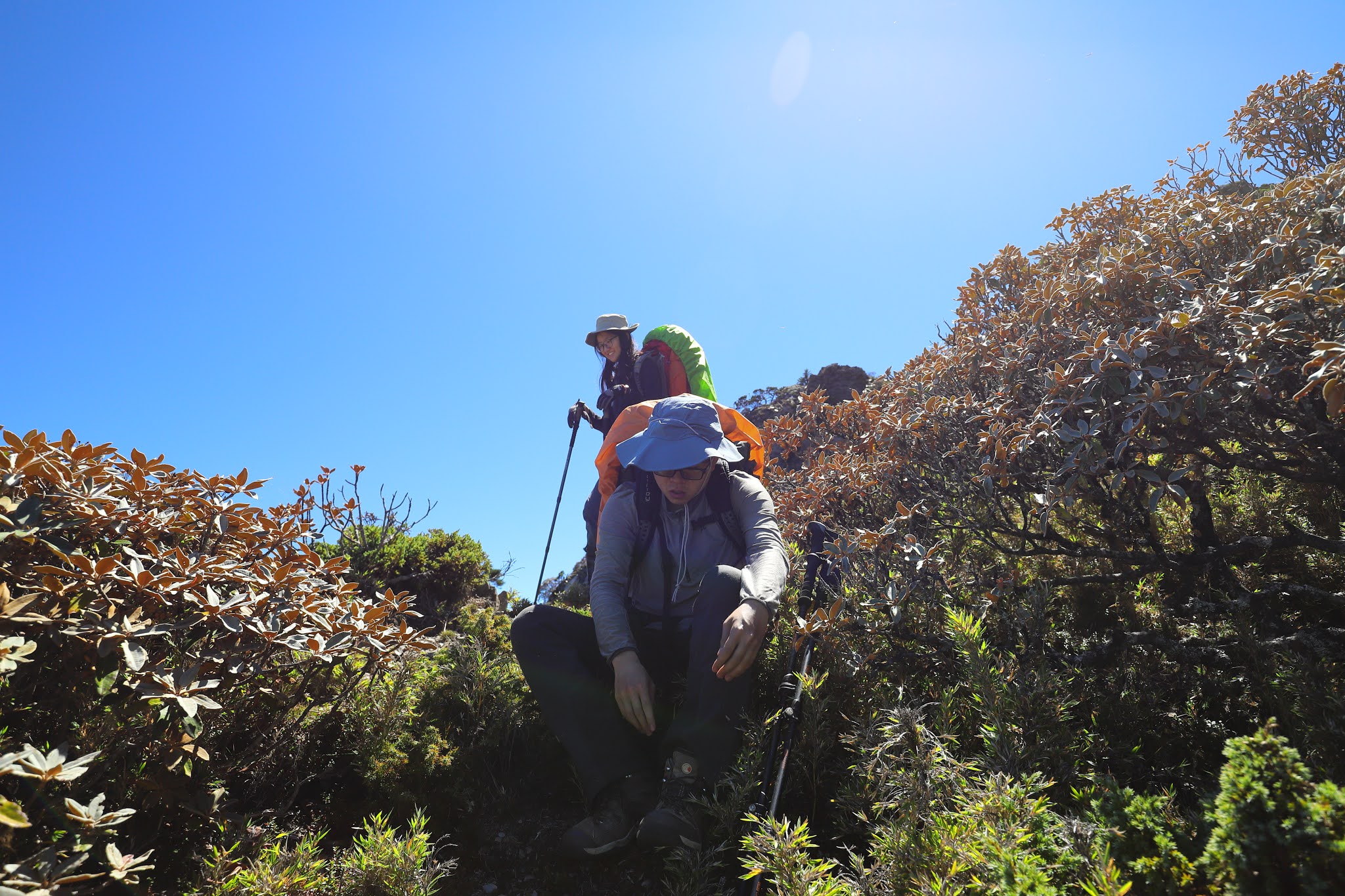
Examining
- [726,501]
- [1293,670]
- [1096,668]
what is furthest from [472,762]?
[1293,670]

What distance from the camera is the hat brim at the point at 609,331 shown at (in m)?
6.46

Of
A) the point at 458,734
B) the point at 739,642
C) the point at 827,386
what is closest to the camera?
the point at 739,642

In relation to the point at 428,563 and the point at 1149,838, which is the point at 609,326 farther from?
the point at 1149,838

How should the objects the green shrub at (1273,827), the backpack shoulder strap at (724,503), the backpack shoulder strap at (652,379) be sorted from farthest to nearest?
the backpack shoulder strap at (652,379)
the backpack shoulder strap at (724,503)
the green shrub at (1273,827)

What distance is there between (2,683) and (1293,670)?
4098 mm

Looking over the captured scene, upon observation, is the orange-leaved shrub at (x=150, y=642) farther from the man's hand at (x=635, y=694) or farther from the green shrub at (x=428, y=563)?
the green shrub at (x=428, y=563)

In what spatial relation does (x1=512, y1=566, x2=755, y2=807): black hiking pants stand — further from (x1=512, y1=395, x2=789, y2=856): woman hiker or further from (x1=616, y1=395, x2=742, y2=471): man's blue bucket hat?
(x1=616, y1=395, x2=742, y2=471): man's blue bucket hat

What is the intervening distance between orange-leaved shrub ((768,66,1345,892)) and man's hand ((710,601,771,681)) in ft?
1.47

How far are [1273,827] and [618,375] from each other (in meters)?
5.59

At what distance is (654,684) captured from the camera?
9.96 ft

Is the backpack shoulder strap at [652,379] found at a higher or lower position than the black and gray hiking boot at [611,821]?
higher

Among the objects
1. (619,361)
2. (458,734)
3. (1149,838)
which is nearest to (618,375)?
(619,361)

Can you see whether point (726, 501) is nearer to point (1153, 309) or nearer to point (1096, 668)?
point (1096, 668)

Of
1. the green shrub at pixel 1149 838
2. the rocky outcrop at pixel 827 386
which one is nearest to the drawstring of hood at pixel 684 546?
the green shrub at pixel 1149 838
